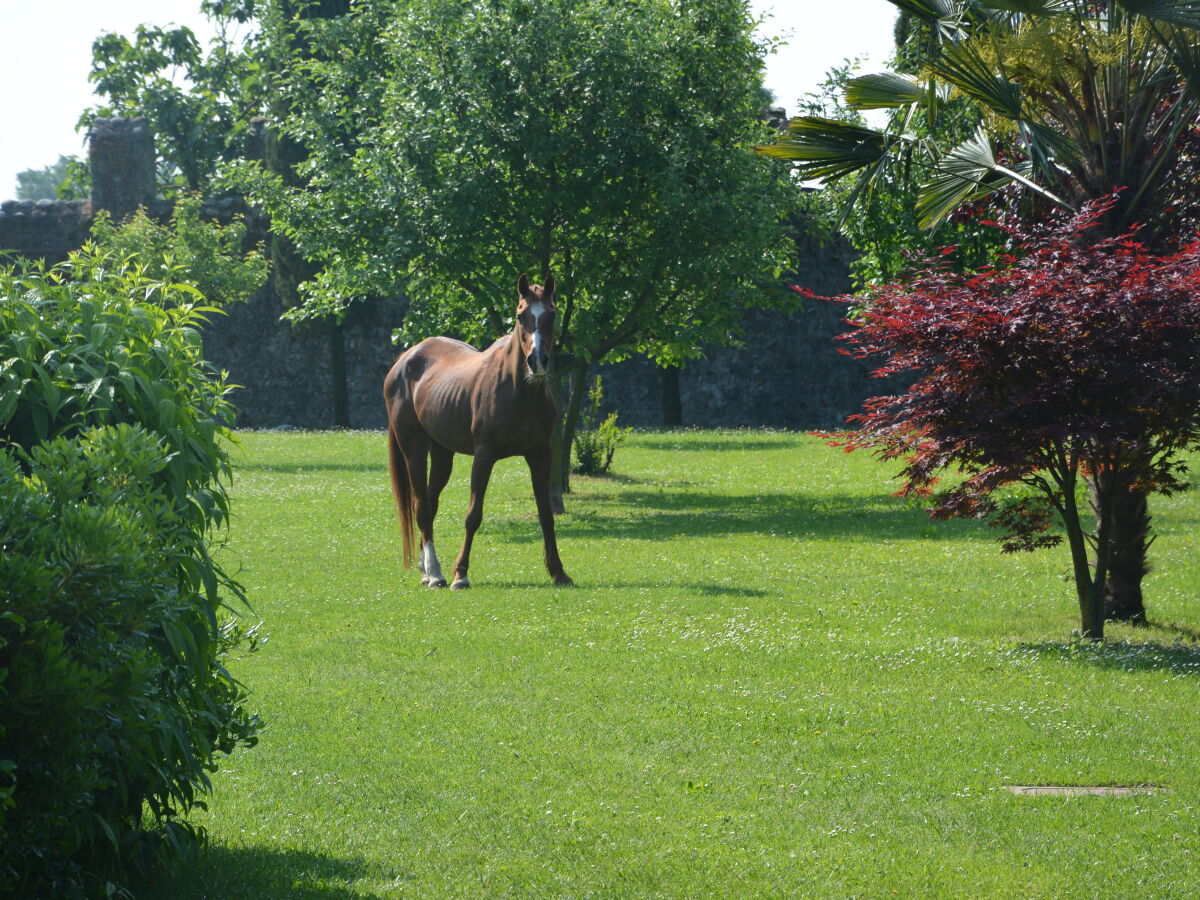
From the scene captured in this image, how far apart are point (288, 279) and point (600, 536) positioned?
22871mm

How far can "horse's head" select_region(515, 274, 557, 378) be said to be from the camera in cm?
1276

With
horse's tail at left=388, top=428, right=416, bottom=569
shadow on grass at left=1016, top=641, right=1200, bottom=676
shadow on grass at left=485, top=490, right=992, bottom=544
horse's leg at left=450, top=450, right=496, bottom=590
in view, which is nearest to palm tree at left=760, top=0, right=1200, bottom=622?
shadow on grass at left=1016, top=641, right=1200, bottom=676

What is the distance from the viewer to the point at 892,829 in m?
6.24

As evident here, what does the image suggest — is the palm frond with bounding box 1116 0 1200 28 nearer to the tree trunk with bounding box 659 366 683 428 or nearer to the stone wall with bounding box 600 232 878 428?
the stone wall with bounding box 600 232 878 428

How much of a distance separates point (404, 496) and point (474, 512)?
125 centimetres

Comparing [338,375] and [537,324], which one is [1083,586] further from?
[338,375]

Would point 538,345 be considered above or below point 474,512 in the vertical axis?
above

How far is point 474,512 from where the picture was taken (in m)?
14.2

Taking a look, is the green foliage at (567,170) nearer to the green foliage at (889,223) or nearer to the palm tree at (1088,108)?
the green foliage at (889,223)

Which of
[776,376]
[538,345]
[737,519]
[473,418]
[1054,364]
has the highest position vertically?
[776,376]

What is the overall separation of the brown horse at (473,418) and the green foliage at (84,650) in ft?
26.7

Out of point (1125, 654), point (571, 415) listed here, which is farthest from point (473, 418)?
point (571, 415)

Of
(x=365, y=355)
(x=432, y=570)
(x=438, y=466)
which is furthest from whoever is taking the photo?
(x=365, y=355)

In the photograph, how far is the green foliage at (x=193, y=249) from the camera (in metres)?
34.4
